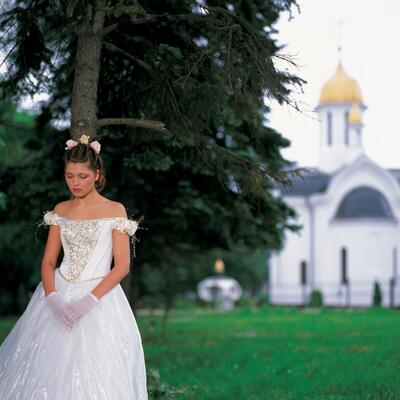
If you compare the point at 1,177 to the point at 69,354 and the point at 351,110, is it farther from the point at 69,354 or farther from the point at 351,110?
the point at 351,110

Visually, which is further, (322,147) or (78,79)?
(322,147)

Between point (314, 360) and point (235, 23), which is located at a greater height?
point (235, 23)

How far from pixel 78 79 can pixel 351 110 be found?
40.8m

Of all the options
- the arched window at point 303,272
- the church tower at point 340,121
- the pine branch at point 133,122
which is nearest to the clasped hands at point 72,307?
the pine branch at point 133,122

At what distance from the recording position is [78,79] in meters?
6.85

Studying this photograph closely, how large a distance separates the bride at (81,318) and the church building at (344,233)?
33.6 m

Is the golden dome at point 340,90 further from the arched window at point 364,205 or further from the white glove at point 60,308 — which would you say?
the white glove at point 60,308

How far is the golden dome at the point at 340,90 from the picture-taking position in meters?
46.2

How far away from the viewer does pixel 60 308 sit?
16.2 ft

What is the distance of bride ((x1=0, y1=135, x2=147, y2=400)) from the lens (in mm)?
4965

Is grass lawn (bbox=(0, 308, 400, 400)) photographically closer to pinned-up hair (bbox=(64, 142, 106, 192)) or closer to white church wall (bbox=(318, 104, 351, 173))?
pinned-up hair (bbox=(64, 142, 106, 192))

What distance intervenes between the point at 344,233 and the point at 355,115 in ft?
27.3

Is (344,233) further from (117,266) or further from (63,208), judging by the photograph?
(117,266)

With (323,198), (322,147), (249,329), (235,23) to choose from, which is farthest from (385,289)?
(235,23)
